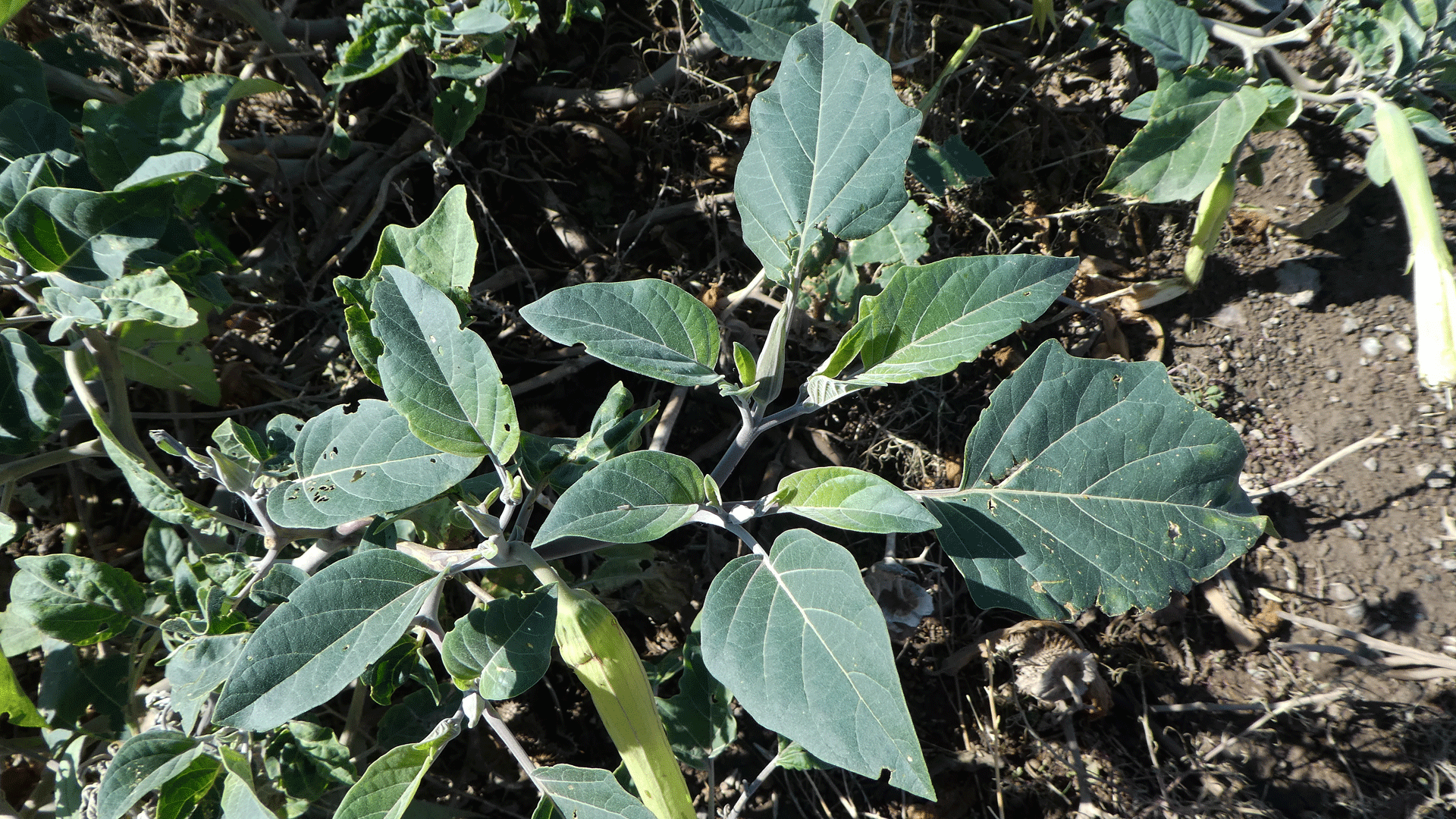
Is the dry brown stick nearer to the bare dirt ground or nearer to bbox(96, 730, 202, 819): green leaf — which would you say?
the bare dirt ground

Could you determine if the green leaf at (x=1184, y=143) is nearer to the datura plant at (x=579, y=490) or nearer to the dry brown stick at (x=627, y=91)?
the datura plant at (x=579, y=490)

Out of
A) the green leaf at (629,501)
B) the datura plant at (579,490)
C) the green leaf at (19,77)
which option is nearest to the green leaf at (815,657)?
the datura plant at (579,490)

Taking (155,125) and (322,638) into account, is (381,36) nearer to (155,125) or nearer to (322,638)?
(155,125)

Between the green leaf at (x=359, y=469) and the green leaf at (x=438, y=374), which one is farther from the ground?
the green leaf at (x=438, y=374)

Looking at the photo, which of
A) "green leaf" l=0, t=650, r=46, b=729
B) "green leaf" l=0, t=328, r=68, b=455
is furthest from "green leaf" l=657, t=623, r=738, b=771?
"green leaf" l=0, t=328, r=68, b=455

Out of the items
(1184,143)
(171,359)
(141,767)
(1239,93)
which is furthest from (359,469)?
(1239,93)

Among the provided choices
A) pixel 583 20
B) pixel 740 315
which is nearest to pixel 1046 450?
pixel 740 315

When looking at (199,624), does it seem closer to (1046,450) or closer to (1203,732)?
(1046,450)
